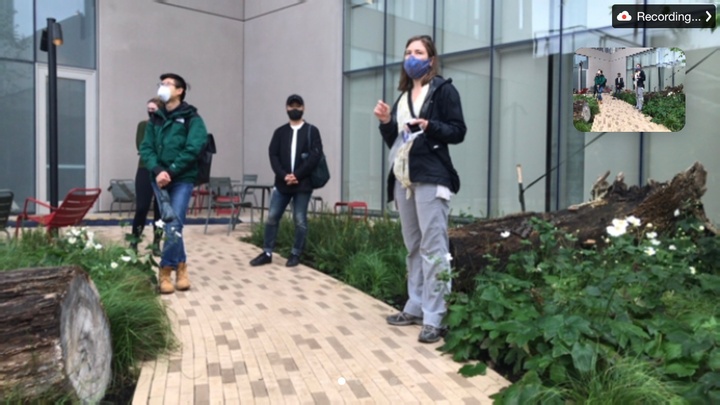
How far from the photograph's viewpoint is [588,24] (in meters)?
9.79

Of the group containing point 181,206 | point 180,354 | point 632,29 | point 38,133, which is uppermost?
point 632,29

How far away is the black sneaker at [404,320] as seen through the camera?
13.8 feet

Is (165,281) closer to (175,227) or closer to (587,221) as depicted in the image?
(175,227)

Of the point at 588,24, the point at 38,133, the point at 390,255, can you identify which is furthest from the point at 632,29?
the point at 38,133

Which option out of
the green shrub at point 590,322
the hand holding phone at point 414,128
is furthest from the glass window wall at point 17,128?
the green shrub at point 590,322

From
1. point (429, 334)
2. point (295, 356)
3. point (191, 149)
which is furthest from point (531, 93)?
point (295, 356)

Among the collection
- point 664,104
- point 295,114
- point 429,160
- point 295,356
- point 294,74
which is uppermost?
point 294,74

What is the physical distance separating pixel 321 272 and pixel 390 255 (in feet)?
2.71

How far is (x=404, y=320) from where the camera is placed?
13.9 ft

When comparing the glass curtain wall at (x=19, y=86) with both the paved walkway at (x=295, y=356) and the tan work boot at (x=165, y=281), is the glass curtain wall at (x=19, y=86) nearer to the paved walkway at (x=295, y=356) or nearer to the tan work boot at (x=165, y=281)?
the tan work boot at (x=165, y=281)

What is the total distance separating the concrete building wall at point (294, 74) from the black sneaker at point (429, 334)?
10.0 m

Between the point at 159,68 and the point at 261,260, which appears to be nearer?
the point at 261,260

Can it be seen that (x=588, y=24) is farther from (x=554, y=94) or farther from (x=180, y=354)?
(x=180, y=354)

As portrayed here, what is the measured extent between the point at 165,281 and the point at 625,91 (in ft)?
15.7
